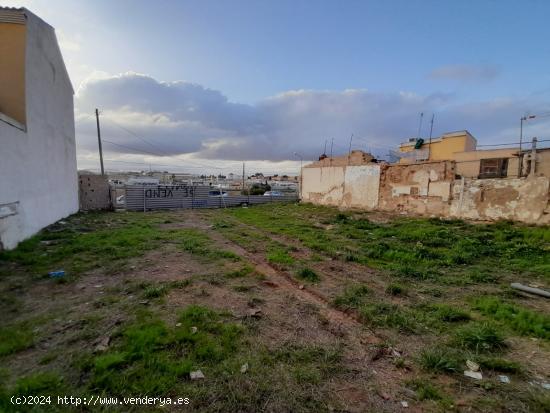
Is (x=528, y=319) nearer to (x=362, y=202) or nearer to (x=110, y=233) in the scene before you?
(x=110, y=233)

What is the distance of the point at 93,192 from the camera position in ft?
45.6

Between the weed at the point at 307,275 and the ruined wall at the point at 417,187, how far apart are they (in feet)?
30.4

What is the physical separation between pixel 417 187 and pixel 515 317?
32.5ft

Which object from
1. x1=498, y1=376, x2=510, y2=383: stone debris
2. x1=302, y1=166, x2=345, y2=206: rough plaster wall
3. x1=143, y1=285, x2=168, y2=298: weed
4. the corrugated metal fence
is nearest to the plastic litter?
x1=498, y1=376, x2=510, y2=383: stone debris

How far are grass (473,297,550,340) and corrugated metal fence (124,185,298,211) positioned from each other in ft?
52.2

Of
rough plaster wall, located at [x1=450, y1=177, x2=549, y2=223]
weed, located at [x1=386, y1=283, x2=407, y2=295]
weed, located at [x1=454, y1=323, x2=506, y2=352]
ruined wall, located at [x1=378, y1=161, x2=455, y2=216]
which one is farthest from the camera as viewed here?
ruined wall, located at [x1=378, y1=161, x2=455, y2=216]

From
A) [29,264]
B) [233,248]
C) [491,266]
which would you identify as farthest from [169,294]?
[491,266]

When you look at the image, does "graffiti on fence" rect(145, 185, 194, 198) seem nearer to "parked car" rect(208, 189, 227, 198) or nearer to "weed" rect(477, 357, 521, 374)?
"parked car" rect(208, 189, 227, 198)

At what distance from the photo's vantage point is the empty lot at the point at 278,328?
6.71 ft

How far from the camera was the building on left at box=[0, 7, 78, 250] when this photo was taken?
591 cm

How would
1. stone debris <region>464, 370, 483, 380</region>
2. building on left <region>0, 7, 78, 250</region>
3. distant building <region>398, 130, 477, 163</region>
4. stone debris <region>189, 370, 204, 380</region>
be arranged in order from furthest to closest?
distant building <region>398, 130, 477, 163</region> → building on left <region>0, 7, 78, 250</region> → stone debris <region>464, 370, 483, 380</region> → stone debris <region>189, 370, 204, 380</region>

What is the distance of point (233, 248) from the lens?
6.65 meters

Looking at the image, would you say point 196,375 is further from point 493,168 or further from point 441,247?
point 493,168

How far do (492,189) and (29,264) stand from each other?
13.9 m
